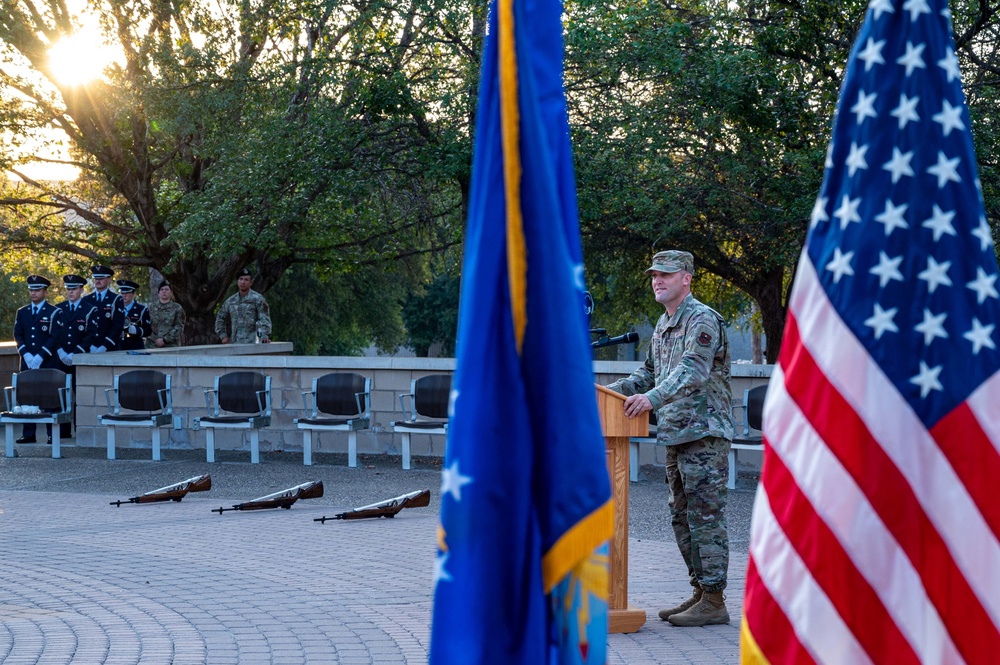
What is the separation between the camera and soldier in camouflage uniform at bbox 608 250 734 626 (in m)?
6.47

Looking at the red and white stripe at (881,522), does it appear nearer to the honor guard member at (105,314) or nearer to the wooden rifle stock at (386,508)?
the wooden rifle stock at (386,508)

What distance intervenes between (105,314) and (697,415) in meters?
14.4

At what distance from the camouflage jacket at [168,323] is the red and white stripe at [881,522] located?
774 inches

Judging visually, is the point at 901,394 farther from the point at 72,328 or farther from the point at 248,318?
the point at 248,318

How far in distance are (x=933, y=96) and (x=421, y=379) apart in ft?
40.6

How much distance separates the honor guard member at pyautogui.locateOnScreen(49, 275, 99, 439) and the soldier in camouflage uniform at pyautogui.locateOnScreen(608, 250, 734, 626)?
13845 millimetres

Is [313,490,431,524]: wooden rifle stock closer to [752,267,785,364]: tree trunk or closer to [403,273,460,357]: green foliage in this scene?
[752,267,785,364]: tree trunk

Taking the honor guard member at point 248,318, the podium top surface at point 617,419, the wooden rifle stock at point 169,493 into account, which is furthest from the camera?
the honor guard member at point 248,318

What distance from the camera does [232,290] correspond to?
2988cm

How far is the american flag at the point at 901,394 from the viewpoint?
2646mm

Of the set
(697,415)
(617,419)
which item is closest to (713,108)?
(697,415)

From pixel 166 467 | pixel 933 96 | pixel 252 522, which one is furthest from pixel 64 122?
pixel 933 96

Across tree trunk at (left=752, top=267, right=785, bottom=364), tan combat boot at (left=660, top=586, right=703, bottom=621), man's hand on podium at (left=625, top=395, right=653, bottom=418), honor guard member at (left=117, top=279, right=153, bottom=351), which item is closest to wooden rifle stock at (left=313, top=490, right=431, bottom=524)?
tan combat boot at (left=660, top=586, right=703, bottom=621)

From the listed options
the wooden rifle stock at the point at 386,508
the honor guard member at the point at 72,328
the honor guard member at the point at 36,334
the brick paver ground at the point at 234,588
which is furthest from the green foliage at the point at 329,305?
the brick paver ground at the point at 234,588
